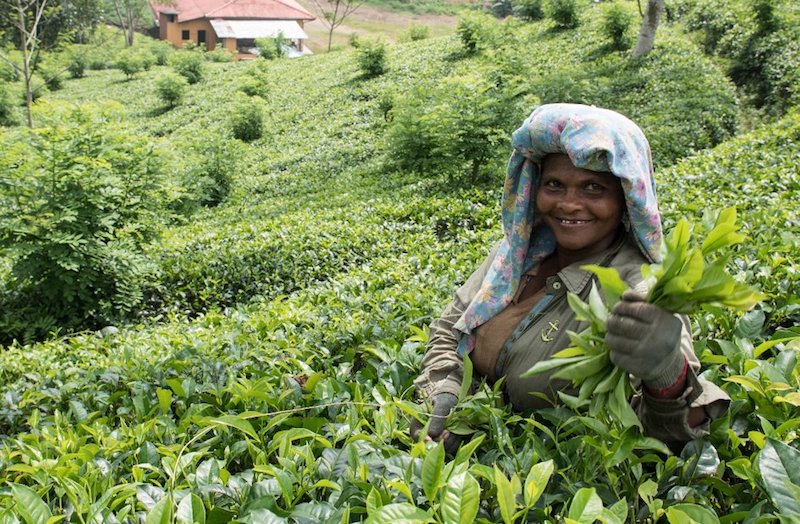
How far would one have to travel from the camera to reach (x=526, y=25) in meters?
17.6

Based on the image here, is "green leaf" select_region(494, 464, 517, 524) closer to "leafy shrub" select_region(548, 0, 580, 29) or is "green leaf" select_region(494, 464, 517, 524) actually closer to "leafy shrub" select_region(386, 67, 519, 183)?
"leafy shrub" select_region(386, 67, 519, 183)

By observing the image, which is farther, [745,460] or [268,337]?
[268,337]

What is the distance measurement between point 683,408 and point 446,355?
2.61 ft

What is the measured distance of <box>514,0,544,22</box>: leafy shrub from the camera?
58.8 feet

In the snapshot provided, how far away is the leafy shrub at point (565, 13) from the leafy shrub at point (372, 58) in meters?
4.43

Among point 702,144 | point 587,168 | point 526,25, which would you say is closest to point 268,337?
point 587,168

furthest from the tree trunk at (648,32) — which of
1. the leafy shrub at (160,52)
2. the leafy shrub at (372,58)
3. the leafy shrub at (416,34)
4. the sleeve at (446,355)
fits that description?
the leafy shrub at (160,52)

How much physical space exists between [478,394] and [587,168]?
0.67 meters

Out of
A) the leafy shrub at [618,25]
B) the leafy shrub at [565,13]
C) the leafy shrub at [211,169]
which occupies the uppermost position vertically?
the leafy shrub at [565,13]

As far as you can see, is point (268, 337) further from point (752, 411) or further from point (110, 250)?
point (110, 250)

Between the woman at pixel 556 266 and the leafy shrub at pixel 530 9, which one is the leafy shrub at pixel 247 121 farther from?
the woman at pixel 556 266

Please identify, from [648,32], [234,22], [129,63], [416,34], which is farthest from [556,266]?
[234,22]

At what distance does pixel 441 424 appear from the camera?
1.76m

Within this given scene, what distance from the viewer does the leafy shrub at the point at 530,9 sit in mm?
17914
